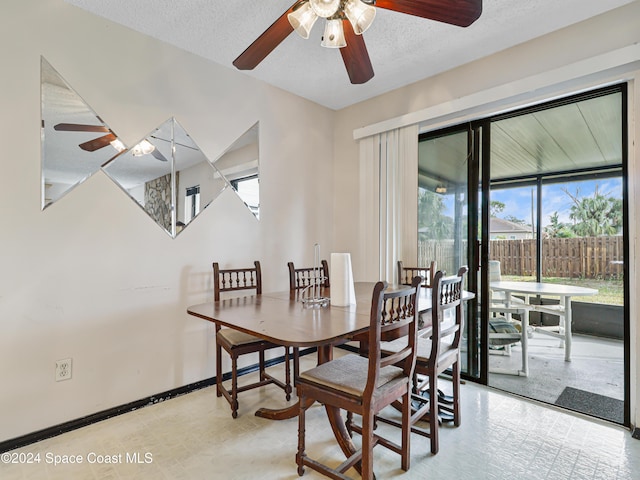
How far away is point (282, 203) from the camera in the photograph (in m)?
3.30

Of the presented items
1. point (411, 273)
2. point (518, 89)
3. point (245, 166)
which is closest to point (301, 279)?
point (411, 273)

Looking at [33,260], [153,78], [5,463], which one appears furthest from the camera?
[153,78]

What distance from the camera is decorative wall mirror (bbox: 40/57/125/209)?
2.00m

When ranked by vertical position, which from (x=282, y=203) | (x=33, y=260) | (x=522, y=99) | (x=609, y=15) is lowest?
(x=33, y=260)

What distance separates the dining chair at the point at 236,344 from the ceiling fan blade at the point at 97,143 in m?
1.10

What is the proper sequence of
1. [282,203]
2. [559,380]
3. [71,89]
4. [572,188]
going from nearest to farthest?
[71,89]
[559,380]
[572,188]
[282,203]

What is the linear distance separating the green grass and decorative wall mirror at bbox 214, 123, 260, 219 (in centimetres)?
262

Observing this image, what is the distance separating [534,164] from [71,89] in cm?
414

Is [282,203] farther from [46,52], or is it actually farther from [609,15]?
[609,15]

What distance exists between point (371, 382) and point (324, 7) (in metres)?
1.75

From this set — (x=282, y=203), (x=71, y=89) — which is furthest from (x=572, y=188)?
(x=71, y=89)

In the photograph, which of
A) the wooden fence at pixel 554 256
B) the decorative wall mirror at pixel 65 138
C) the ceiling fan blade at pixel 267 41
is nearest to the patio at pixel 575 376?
the wooden fence at pixel 554 256

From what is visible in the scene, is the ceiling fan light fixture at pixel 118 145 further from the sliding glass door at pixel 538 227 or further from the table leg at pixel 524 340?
the table leg at pixel 524 340

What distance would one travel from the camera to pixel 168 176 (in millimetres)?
2537
